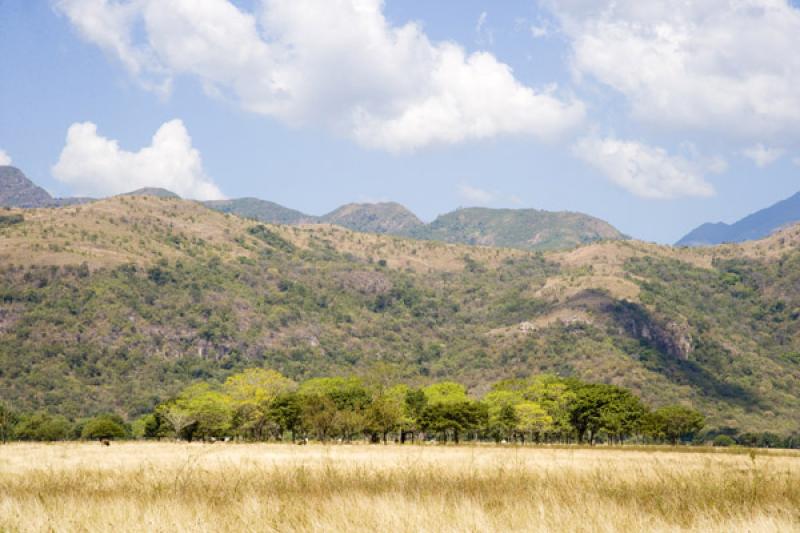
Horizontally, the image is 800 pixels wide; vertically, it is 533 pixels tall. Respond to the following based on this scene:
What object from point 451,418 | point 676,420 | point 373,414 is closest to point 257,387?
point 373,414

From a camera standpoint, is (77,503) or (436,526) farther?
(77,503)

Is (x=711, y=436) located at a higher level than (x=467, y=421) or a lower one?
lower

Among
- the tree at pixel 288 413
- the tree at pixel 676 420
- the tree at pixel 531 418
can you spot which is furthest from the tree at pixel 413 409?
the tree at pixel 676 420

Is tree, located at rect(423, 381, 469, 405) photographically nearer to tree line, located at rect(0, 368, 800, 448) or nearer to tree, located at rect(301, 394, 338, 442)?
tree line, located at rect(0, 368, 800, 448)

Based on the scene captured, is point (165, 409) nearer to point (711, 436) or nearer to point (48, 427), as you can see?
point (48, 427)

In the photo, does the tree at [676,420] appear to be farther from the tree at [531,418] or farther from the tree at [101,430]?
the tree at [101,430]

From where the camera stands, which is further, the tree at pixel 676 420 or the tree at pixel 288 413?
the tree at pixel 676 420

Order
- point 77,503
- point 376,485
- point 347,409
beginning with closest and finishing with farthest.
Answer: point 77,503 < point 376,485 < point 347,409

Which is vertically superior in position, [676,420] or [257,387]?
[257,387]

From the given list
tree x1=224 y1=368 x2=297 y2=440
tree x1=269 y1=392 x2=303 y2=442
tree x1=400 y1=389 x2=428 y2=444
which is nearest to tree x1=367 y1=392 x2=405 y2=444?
tree x1=400 y1=389 x2=428 y2=444

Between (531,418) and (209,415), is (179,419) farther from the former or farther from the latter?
(531,418)

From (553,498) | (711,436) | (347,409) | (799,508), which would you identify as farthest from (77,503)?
(711,436)

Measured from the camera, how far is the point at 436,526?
39.4 ft

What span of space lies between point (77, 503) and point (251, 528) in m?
5.27
